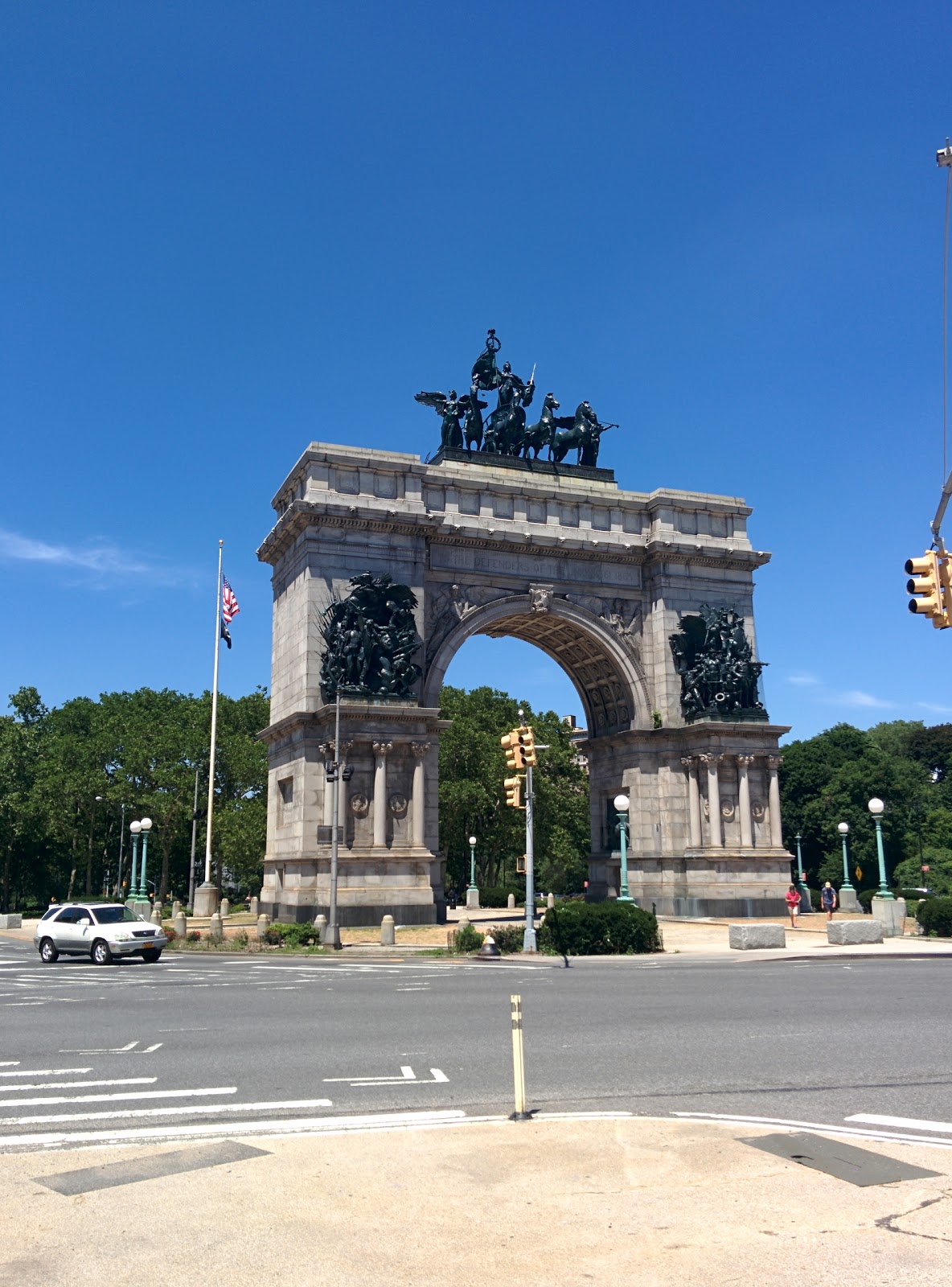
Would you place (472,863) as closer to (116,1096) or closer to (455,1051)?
(455,1051)

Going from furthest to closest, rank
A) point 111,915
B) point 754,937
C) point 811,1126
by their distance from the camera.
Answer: point 754,937, point 111,915, point 811,1126

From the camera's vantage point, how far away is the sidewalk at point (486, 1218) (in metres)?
5.63

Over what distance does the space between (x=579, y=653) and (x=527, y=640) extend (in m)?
2.94

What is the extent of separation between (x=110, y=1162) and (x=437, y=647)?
1516 inches

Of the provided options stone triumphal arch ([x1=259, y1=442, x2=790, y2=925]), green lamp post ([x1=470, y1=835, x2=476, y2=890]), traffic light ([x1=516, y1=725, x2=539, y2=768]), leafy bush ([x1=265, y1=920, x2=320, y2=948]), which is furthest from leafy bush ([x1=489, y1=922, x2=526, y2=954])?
green lamp post ([x1=470, y1=835, x2=476, y2=890])

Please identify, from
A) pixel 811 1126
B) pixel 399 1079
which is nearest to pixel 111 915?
pixel 399 1079

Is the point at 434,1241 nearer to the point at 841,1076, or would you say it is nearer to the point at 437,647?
the point at 841,1076

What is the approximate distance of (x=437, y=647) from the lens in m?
46.1

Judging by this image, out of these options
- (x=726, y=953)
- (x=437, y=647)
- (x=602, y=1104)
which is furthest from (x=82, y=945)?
(x=602, y=1104)

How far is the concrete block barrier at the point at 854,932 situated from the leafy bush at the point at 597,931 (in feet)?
19.3

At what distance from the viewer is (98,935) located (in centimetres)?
2912

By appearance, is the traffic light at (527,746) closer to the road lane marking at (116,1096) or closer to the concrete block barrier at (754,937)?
the concrete block barrier at (754,937)

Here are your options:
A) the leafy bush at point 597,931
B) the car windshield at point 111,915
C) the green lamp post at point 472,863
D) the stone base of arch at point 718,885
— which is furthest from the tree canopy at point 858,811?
the car windshield at point 111,915

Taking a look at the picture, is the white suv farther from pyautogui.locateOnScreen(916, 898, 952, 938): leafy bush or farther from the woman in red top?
the woman in red top
